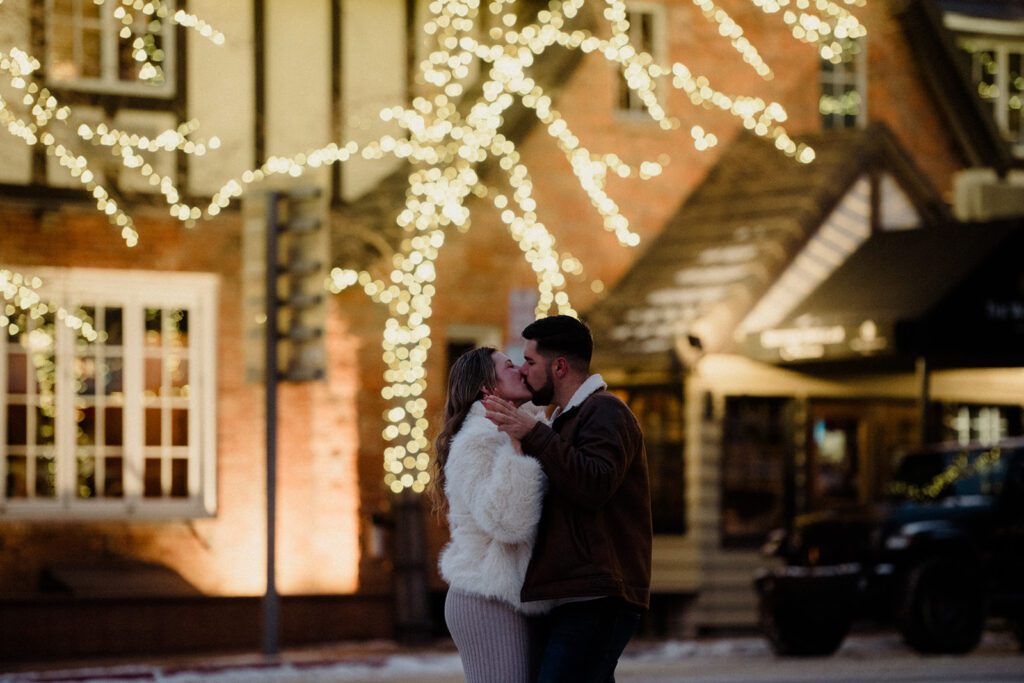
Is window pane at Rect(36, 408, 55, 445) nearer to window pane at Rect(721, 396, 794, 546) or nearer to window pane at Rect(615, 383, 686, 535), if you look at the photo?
window pane at Rect(615, 383, 686, 535)

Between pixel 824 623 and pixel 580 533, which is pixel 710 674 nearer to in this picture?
pixel 824 623

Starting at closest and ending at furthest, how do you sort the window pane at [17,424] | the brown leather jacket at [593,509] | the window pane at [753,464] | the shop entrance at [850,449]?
the brown leather jacket at [593,509]
the window pane at [17,424]
the window pane at [753,464]
the shop entrance at [850,449]

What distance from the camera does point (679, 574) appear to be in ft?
58.4

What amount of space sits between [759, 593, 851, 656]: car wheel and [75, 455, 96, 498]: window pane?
5.97 meters

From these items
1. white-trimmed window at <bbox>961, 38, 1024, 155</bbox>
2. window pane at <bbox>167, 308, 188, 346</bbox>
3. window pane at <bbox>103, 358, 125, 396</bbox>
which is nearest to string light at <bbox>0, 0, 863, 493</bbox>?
window pane at <bbox>167, 308, 188, 346</bbox>

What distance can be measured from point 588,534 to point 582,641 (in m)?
0.32

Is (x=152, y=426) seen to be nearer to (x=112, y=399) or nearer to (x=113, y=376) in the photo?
(x=112, y=399)

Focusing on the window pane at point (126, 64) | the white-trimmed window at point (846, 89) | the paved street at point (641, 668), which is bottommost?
the paved street at point (641, 668)

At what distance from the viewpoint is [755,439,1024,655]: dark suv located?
14.9 metres

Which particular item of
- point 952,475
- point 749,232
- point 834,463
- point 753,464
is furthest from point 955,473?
point 749,232

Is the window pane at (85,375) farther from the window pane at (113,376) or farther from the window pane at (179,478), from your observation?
the window pane at (179,478)

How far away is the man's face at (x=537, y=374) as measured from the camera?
5.85 metres

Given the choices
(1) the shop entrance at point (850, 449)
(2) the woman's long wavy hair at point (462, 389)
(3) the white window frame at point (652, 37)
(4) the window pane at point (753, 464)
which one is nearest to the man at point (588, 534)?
(2) the woman's long wavy hair at point (462, 389)

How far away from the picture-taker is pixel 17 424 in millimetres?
16172
